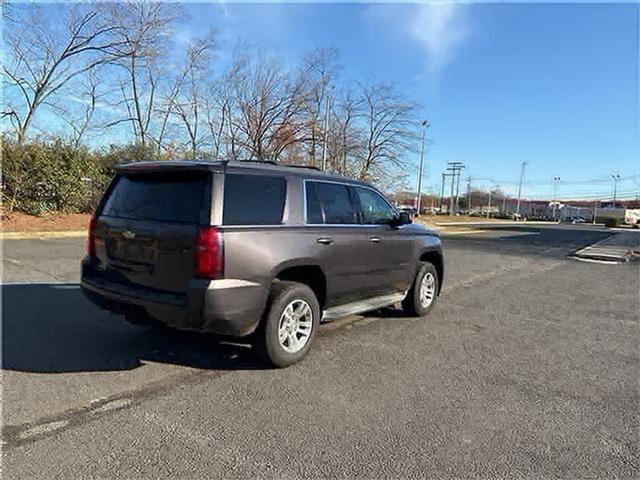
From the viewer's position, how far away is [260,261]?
3.83 m

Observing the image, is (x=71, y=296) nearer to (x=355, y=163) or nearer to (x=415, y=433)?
(x=415, y=433)

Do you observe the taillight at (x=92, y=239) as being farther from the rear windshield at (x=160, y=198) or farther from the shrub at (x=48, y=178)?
the shrub at (x=48, y=178)

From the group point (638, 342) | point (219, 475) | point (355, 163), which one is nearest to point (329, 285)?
point (219, 475)

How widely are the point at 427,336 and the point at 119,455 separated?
3.66 m

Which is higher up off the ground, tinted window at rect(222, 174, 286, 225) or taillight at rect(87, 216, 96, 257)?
tinted window at rect(222, 174, 286, 225)

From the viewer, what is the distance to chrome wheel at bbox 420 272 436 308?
6.24 meters

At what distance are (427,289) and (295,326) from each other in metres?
2.77

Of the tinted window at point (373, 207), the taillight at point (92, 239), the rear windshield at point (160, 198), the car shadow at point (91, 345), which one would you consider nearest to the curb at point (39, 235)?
the car shadow at point (91, 345)

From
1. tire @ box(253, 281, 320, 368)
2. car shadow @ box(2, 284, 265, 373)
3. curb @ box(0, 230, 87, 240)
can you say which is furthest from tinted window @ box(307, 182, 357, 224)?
curb @ box(0, 230, 87, 240)

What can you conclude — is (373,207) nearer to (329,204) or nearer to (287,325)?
(329,204)

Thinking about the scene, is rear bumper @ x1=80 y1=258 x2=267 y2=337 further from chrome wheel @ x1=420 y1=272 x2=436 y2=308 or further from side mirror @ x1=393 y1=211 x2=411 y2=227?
chrome wheel @ x1=420 y1=272 x2=436 y2=308

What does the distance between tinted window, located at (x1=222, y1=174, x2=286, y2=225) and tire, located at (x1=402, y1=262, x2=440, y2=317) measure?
8.84 feet

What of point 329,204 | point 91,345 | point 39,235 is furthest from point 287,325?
point 39,235

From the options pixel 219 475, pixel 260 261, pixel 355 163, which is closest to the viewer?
pixel 219 475
